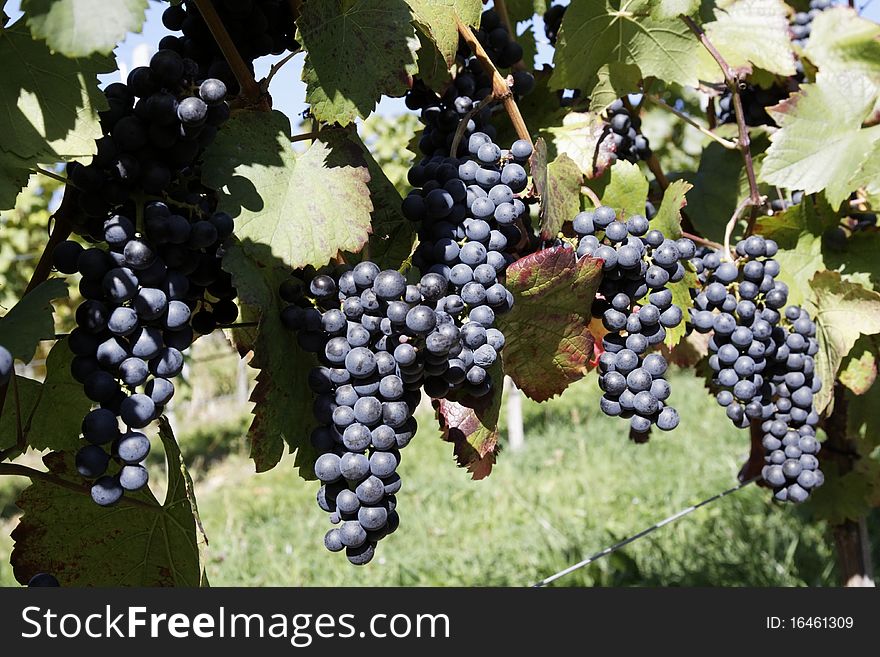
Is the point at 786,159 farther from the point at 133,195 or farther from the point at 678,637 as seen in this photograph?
the point at 133,195

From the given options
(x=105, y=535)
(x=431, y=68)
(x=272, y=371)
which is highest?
(x=431, y=68)

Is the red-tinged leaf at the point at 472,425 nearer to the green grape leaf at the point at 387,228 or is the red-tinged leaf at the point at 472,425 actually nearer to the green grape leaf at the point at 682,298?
the green grape leaf at the point at 387,228

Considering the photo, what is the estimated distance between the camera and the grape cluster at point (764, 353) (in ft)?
4.16

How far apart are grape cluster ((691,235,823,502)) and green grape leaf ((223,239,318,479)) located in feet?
2.20

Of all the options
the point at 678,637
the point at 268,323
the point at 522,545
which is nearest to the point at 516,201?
the point at 268,323

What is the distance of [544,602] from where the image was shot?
1.31m

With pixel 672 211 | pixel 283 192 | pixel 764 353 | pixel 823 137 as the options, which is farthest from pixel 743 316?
pixel 283 192

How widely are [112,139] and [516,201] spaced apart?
460mm

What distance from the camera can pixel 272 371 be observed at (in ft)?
2.81

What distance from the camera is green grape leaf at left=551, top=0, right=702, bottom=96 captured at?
1.33 metres

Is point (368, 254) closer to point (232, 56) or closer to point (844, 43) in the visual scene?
point (232, 56)

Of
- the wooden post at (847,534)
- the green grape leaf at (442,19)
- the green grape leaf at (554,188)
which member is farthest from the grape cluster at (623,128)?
the wooden post at (847,534)

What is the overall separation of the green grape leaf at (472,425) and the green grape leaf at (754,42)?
86cm

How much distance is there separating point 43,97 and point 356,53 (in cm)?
32
